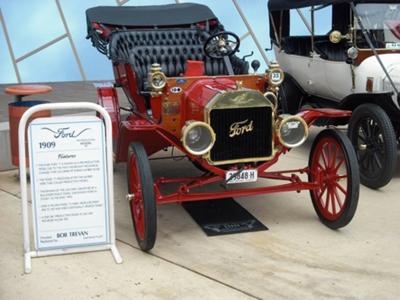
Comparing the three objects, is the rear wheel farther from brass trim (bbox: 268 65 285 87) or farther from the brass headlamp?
the brass headlamp

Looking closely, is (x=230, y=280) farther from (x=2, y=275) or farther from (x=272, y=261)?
(x=2, y=275)

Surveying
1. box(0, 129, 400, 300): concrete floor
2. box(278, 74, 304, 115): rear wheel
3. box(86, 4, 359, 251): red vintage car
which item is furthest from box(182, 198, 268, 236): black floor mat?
box(278, 74, 304, 115): rear wheel

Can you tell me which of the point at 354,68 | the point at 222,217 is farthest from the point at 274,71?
the point at 354,68

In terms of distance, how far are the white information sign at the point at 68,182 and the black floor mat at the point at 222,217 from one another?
0.90 m

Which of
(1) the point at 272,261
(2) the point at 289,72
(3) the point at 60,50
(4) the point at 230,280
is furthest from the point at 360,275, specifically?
(3) the point at 60,50

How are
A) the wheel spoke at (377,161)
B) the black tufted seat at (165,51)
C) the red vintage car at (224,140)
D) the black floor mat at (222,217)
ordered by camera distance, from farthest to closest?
the black tufted seat at (165,51) → the wheel spoke at (377,161) → the black floor mat at (222,217) → the red vintage car at (224,140)

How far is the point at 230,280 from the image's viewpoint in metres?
3.67

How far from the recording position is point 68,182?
399 centimetres

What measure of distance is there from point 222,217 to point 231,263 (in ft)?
2.95

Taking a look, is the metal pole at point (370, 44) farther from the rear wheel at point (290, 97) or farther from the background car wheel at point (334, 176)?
the rear wheel at point (290, 97)

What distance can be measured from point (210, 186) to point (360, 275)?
85.9 inches

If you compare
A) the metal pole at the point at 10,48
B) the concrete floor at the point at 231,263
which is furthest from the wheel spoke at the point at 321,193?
the metal pole at the point at 10,48

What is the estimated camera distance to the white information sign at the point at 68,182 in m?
3.92

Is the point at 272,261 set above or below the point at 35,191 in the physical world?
below
